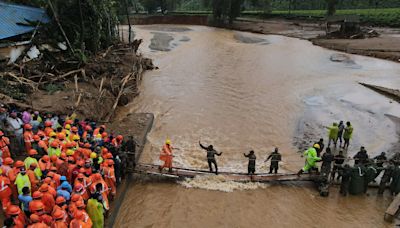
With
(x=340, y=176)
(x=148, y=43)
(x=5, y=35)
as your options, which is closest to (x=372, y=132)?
(x=340, y=176)

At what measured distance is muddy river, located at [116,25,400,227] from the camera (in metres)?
11.1

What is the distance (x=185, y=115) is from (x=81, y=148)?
9513mm

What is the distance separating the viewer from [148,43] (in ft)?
149

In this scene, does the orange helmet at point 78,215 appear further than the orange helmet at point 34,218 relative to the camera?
Yes

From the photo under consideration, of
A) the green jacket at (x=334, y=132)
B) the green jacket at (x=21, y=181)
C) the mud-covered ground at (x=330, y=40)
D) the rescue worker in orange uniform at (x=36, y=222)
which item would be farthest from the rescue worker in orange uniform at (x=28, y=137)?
the mud-covered ground at (x=330, y=40)

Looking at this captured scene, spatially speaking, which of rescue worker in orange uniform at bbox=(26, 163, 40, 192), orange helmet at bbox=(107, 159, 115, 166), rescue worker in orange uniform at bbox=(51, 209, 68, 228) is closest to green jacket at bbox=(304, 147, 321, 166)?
orange helmet at bbox=(107, 159, 115, 166)

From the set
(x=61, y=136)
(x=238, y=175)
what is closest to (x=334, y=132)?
(x=238, y=175)

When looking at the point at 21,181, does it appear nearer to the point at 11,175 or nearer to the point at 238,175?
the point at 11,175

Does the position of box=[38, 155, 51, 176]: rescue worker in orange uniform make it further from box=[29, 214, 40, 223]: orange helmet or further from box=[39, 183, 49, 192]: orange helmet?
box=[29, 214, 40, 223]: orange helmet

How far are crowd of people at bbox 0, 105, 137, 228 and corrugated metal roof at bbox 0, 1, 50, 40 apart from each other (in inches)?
343

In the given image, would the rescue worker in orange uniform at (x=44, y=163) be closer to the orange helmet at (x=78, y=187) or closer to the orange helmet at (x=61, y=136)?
the orange helmet at (x=61, y=136)

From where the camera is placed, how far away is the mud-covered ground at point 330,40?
3606cm

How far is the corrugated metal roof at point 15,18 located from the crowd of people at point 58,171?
343 inches

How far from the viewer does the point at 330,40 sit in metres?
43.0
